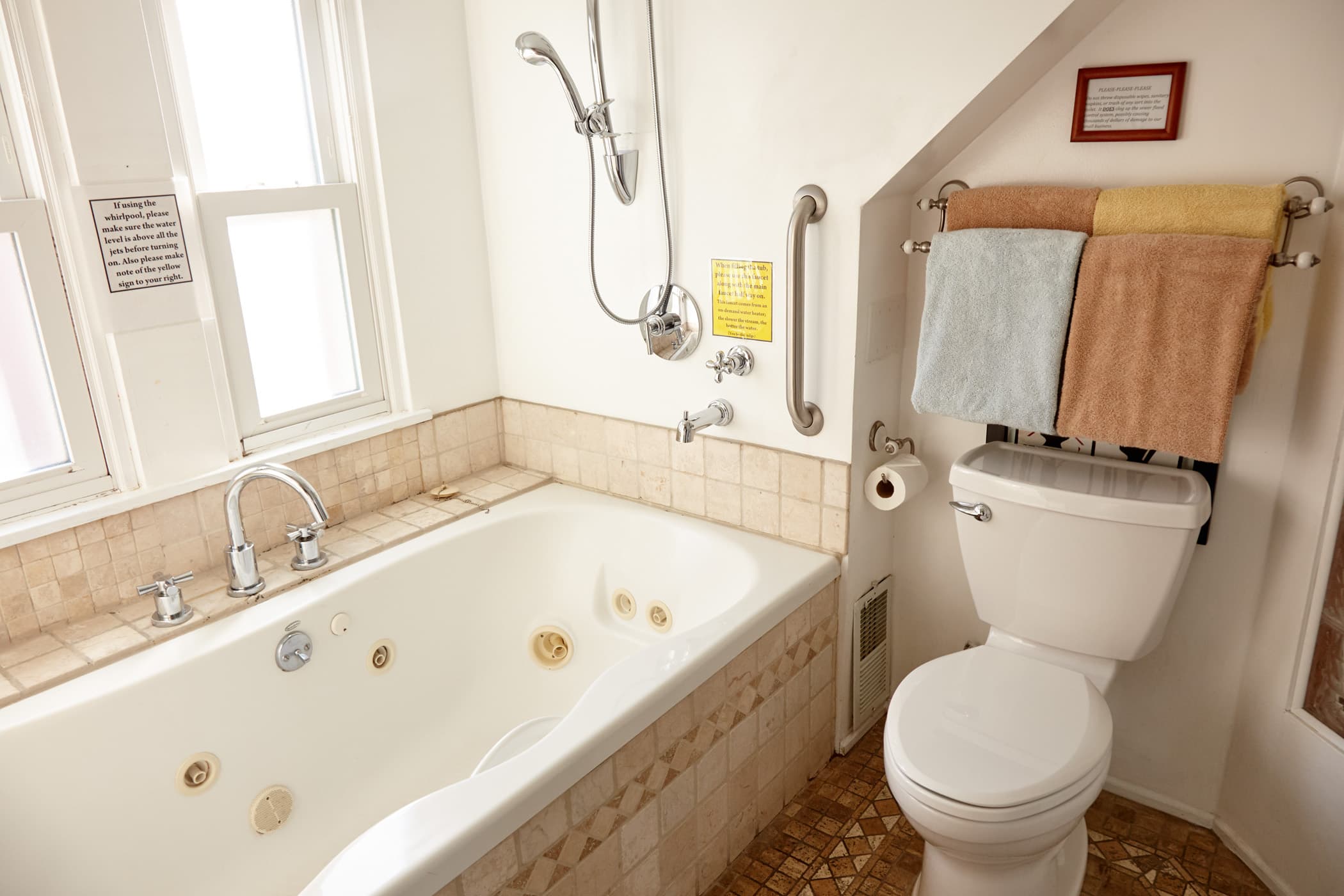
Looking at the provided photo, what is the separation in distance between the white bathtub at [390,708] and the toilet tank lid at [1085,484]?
0.42 m

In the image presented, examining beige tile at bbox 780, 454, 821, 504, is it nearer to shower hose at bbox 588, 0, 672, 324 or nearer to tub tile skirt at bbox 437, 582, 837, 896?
tub tile skirt at bbox 437, 582, 837, 896

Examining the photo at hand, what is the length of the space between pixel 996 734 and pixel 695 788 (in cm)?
55

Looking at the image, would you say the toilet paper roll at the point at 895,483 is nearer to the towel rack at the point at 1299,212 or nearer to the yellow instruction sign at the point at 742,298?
the yellow instruction sign at the point at 742,298

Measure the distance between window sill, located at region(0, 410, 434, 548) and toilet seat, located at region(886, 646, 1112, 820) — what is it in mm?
1428

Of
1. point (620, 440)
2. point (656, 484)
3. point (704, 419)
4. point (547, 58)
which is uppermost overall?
point (547, 58)

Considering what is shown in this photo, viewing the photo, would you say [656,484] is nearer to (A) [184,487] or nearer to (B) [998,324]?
(B) [998,324]

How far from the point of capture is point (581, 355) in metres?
2.36

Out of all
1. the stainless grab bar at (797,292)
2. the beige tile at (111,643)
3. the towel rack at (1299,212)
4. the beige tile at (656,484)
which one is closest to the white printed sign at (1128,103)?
the towel rack at (1299,212)

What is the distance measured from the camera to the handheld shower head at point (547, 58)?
1.84 meters

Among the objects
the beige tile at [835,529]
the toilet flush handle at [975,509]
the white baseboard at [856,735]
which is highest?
the toilet flush handle at [975,509]

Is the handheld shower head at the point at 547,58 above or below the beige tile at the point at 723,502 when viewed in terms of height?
above

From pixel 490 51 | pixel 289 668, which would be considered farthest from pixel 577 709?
pixel 490 51

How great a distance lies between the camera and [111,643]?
1717 mm

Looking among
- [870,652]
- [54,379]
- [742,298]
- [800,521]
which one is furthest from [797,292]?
[54,379]
